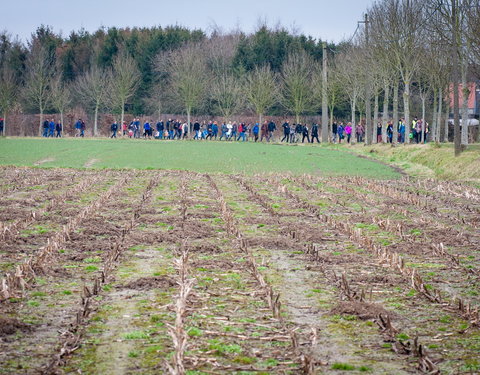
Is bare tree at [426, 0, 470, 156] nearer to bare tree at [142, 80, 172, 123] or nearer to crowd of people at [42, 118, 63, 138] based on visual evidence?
crowd of people at [42, 118, 63, 138]

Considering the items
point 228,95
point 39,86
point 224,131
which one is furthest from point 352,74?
point 39,86

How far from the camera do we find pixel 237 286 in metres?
8.29

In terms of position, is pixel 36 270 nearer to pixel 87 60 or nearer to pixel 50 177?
pixel 50 177

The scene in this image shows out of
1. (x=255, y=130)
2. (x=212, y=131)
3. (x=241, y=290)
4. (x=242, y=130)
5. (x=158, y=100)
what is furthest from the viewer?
(x=158, y=100)

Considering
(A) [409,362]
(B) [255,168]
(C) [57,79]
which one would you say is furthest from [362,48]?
(A) [409,362]

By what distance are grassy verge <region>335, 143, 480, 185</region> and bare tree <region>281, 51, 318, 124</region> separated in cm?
3091

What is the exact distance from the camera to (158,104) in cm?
8219

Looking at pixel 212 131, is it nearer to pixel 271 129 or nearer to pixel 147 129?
pixel 147 129

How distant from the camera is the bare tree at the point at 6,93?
75375 millimetres

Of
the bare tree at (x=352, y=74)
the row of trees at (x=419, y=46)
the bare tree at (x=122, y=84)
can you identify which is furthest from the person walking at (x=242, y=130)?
the row of trees at (x=419, y=46)

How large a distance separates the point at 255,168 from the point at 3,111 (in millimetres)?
52304

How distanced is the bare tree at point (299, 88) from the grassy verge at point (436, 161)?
3091 centimetres

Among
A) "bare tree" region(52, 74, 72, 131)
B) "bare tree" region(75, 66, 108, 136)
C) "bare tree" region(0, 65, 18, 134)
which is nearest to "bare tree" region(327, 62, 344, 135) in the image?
"bare tree" region(75, 66, 108, 136)

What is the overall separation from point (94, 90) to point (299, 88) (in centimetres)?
2252
